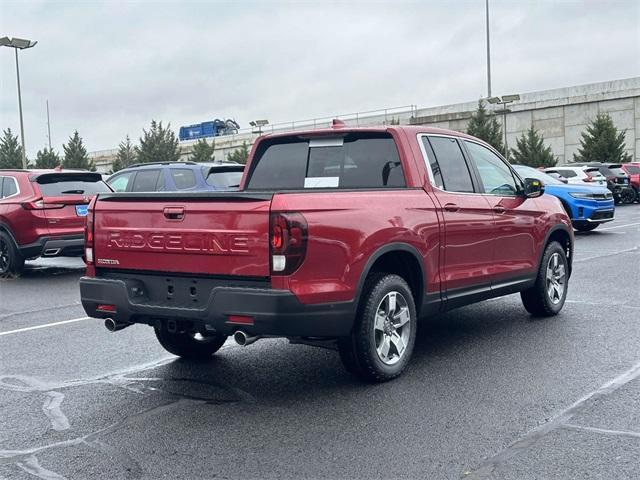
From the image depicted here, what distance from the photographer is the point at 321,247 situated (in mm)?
4910

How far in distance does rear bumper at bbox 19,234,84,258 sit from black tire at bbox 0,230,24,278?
18 centimetres

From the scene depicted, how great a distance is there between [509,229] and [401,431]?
3.12m

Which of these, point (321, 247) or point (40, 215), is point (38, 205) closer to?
point (40, 215)

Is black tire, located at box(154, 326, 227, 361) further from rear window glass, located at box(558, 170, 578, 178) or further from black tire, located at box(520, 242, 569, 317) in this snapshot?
rear window glass, located at box(558, 170, 578, 178)

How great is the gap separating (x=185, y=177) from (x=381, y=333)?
8.41 meters

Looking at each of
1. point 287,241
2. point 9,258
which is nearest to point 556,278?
point 287,241

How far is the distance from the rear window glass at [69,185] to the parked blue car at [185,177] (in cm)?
96

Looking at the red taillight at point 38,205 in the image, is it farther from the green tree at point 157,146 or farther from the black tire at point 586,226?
the green tree at point 157,146

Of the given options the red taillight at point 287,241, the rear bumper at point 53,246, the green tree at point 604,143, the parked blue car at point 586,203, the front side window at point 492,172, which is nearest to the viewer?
the red taillight at point 287,241

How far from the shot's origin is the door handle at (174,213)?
5164 mm

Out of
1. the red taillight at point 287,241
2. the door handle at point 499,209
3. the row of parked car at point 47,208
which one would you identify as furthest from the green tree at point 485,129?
the red taillight at point 287,241

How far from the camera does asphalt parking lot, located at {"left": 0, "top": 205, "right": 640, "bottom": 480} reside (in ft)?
13.3

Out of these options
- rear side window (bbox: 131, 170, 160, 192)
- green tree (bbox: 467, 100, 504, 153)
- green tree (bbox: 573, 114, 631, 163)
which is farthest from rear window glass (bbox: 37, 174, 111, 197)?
green tree (bbox: 573, 114, 631, 163)

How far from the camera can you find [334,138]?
6.29 metres
